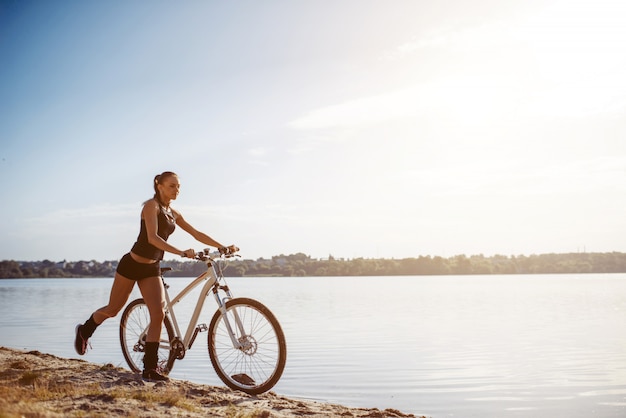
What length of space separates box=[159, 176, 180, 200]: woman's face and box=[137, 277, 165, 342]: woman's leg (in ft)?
3.32

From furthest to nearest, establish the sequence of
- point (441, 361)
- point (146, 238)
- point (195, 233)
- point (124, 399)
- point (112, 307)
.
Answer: point (441, 361) < point (195, 233) < point (112, 307) < point (146, 238) < point (124, 399)

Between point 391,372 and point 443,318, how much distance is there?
16045 mm

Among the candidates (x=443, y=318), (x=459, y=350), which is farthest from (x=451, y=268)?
(x=459, y=350)

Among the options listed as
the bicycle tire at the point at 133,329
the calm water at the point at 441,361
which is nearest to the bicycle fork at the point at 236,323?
the bicycle tire at the point at 133,329

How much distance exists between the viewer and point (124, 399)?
5984 mm

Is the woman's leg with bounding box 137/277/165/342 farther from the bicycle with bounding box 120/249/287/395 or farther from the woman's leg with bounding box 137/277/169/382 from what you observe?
the bicycle with bounding box 120/249/287/395

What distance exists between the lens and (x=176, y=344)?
24.7ft

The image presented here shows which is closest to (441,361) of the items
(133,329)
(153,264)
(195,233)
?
(133,329)

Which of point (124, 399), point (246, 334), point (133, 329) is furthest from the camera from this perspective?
point (133, 329)

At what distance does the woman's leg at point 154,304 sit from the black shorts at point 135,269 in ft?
0.24

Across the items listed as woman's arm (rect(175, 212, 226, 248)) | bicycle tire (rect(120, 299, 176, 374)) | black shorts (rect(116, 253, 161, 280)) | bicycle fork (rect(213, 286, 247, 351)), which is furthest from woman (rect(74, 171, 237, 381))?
bicycle tire (rect(120, 299, 176, 374))

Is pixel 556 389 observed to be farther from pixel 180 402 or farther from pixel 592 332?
pixel 592 332

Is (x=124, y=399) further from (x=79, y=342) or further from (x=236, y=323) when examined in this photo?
(x=79, y=342)

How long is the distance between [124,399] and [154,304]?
146 centimetres
